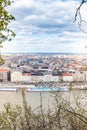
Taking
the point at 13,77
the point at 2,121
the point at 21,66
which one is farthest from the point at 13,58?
the point at 2,121

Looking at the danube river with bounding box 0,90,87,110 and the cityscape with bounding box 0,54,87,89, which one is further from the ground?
the danube river with bounding box 0,90,87,110

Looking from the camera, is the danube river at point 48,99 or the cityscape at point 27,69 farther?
the cityscape at point 27,69

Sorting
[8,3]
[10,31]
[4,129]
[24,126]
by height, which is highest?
[8,3]

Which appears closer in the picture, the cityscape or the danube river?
the danube river

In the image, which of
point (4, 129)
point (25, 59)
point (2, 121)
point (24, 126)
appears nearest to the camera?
point (24, 126)

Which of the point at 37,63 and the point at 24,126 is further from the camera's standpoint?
the point at 37,63

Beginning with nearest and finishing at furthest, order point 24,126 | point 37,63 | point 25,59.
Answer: point 24,126
point 37,63
point 25,59

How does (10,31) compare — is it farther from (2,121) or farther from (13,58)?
(13,58)

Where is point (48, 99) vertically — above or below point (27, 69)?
above

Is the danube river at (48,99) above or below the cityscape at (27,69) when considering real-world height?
above

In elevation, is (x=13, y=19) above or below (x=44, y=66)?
above

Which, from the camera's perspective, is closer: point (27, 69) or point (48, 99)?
point (48, 99)
